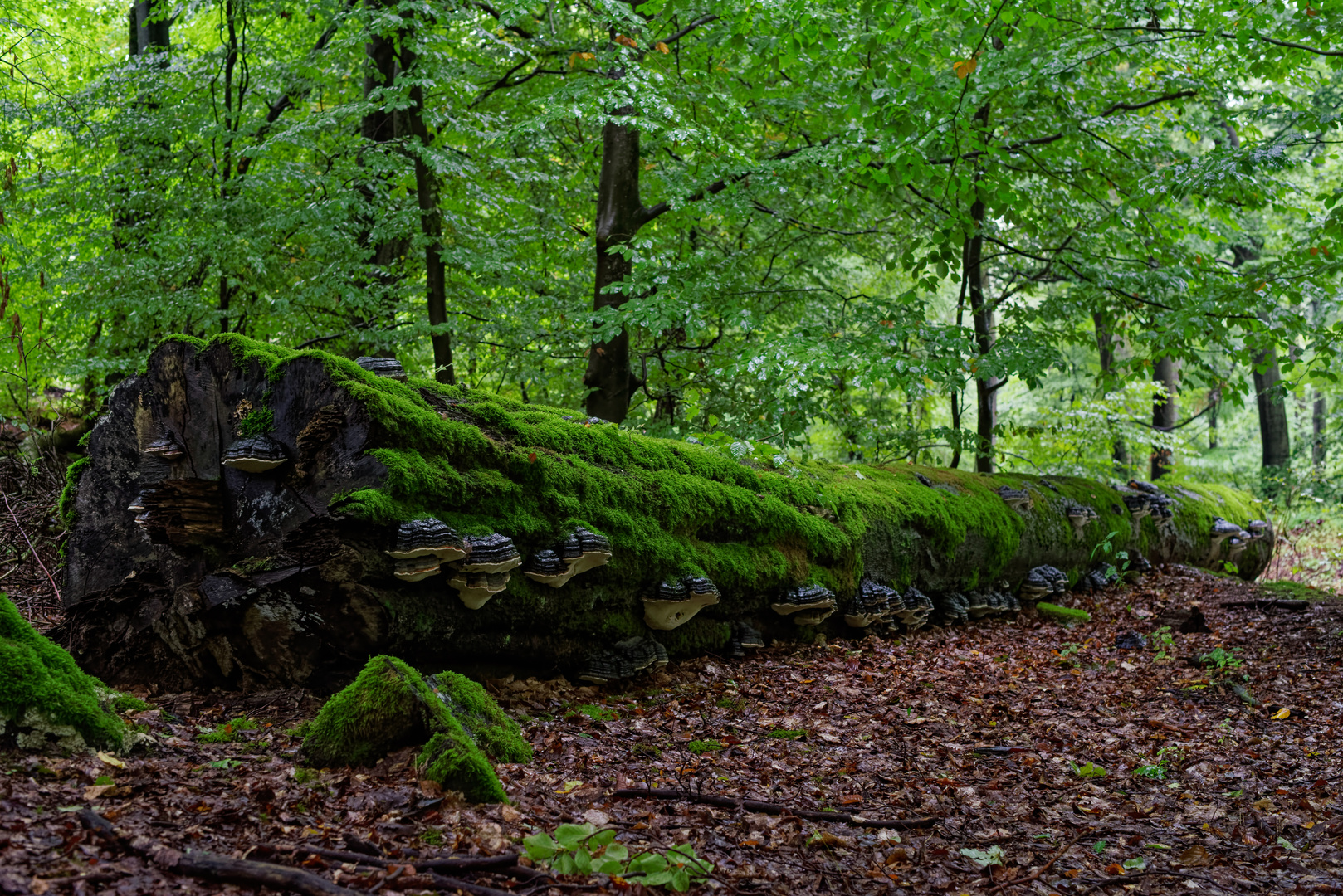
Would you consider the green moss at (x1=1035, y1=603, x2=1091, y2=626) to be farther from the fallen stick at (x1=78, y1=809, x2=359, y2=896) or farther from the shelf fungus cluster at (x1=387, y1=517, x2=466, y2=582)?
the fallen stick at (x1=78, y1=809, x2=359, y2=896)

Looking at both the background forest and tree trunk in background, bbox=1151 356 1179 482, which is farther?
tree trunk in background, bbox=1151 356 1179 482

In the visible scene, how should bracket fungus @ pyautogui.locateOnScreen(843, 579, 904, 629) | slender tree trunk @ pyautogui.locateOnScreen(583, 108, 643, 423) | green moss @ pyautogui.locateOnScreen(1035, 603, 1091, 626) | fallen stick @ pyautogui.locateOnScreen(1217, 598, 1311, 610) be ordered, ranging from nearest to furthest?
bracket fungus @ pyautogui.locateOnScreen(843, 579, 904, 629) < fallen stick @ pyautogui.locateOnScreen(1217, 598, 1311, 610) < green moss @ pyautogui.locateOnScreen(1035, 603, 1091, 626) < slender tree trunk @ pyautogui.locateOnScreen(583, 108, 643, 423)

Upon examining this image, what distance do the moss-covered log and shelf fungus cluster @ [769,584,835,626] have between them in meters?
0.02

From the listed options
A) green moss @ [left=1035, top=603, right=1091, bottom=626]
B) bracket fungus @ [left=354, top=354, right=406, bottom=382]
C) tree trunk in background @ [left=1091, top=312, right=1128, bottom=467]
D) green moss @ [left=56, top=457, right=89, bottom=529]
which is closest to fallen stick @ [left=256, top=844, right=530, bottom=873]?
bracket fungus @ [left=354, top=354, right=406, bottom=382]

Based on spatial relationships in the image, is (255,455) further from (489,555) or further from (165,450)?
(489,555)

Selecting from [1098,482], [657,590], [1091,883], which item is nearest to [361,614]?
[657,590]

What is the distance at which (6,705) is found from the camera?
2857 millimetres

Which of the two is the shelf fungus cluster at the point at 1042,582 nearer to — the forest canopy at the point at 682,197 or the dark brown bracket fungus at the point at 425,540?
the forest canopy at the point at 682,197

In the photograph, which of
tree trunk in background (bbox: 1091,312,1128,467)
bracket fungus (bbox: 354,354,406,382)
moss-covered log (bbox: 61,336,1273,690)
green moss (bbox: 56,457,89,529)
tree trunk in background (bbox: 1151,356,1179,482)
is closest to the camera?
moss-covered log (bbox: 61,336,1273,690)

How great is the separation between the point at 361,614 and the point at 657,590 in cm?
192

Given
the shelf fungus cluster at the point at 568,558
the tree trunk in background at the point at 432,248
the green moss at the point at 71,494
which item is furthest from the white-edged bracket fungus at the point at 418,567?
the tree trunk in background at the point at 432,248

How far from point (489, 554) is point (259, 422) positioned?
165 cm

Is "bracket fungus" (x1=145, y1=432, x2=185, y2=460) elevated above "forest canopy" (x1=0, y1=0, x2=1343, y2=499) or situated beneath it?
situated beneath

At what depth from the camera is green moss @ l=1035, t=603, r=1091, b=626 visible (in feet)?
28.8
